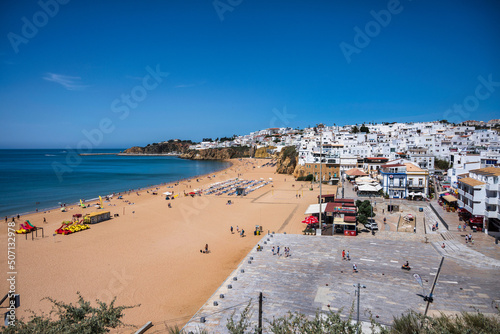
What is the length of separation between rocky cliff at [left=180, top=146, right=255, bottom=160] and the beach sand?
351 ft

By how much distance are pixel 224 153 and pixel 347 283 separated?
130 metres

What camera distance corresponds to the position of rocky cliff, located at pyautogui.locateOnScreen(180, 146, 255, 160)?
454 ft

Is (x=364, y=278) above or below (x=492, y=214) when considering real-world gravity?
below

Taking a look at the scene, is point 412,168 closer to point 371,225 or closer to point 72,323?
point 371,225

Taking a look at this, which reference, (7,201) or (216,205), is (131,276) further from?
(7,201)

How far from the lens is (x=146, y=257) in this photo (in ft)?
56.3

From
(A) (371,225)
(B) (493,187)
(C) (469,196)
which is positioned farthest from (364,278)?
(C) (469,196)

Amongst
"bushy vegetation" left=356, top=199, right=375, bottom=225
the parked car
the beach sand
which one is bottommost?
the beach sand

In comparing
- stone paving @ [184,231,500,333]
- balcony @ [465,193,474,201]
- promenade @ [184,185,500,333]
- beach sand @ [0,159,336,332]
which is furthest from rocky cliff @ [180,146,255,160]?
stone paving @ [184,231,500,333]

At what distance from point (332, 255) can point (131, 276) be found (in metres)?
10.2

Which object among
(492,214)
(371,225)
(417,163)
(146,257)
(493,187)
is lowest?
(146,257)

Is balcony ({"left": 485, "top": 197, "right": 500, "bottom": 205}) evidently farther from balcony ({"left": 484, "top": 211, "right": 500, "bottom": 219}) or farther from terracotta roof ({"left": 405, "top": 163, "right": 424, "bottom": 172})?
terracotta roof ({"left": 405, "top": 163, "right": 424, "bottom": 172})

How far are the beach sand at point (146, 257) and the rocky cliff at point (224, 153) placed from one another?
351 ft

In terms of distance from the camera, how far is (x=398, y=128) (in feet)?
326
